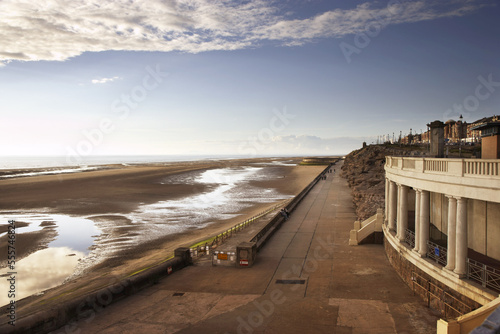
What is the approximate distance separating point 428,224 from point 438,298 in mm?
2767

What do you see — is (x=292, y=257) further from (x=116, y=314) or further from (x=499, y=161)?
(x=499, y=161)

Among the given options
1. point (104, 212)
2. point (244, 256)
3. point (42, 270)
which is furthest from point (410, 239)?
point (104, 212)

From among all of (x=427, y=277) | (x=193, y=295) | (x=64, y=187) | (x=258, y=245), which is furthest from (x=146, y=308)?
(x=64, y=187)

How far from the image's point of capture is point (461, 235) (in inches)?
422

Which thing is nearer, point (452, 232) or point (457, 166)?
point (457, 166)

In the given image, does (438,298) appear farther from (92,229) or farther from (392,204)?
(92,229)

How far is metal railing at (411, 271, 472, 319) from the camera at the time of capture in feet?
35.1

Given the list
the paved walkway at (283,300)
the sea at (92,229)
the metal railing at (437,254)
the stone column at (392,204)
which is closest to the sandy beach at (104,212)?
the sea at (92,229)

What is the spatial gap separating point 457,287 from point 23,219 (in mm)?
38425

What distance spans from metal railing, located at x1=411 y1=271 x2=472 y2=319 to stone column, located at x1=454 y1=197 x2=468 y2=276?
1034 mm

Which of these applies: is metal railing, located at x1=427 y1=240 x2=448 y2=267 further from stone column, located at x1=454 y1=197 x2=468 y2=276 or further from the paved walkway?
the paved walkway

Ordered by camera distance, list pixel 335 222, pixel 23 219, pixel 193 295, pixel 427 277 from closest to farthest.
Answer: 1. pixel 427 277
2. pixel 193 295
3. pixel 335 222
4. pixel 23 219

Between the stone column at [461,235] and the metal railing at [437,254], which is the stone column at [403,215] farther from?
the stone column at [461,235]

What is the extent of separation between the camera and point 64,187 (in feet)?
200
